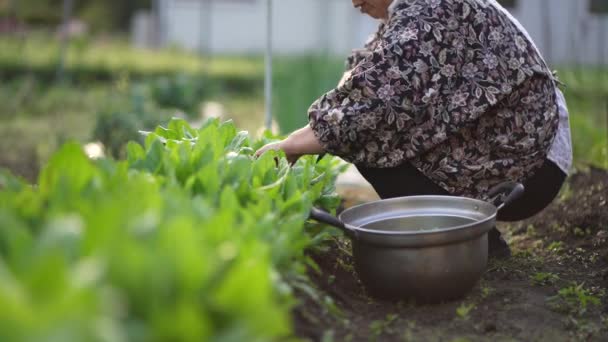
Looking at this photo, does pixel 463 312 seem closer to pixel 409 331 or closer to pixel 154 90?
pixel 409 331

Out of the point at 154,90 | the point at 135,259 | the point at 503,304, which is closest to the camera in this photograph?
the point at 135,259

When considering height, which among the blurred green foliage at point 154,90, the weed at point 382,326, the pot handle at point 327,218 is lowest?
the blurred green foliage at point 154,90

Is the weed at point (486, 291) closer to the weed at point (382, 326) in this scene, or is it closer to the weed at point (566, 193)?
the weed at point (382, 326)

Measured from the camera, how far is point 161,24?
18.3 m

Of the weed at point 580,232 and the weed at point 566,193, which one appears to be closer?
the weed at point 580,232

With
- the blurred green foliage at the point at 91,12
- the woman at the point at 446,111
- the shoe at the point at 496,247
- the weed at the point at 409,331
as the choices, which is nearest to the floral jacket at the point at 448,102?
the woman at the point at 446,111

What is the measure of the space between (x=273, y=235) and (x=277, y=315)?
589mm

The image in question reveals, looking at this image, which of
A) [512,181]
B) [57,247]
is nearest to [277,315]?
[57,247]

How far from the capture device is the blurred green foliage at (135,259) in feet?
3.69

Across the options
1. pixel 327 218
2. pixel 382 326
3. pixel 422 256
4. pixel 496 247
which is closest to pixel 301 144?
pixel 327 218

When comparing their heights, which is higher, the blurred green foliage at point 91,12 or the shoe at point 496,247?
the shoe at point 496,247

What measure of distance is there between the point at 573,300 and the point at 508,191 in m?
0.44

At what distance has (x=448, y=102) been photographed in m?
2.74

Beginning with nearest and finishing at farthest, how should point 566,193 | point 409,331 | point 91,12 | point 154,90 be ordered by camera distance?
point 409,331 → point 566,193 → point 154,90 → point 91,12
